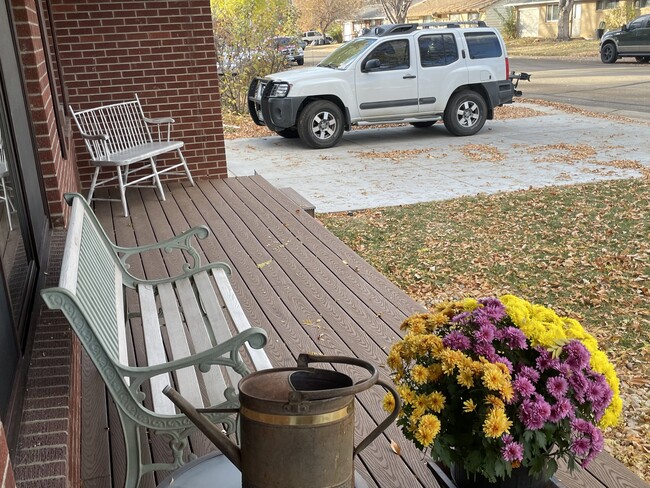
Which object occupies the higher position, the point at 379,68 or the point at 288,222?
the point at 379,68

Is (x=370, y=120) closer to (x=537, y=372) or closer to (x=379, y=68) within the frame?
(x=379, y=68)

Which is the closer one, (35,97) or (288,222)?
(35,97)

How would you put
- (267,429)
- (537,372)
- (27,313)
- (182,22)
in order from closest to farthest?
(267,429), (537,372), (27,313), (182,22)

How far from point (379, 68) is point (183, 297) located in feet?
29.8

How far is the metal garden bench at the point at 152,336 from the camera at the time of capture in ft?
7.09

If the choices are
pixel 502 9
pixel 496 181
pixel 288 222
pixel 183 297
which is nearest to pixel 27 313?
pixel 183 297

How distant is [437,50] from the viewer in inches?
468

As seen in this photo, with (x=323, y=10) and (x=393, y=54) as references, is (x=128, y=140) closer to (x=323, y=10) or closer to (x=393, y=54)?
(x=393, y=54)

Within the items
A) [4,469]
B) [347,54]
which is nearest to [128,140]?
[347,54]

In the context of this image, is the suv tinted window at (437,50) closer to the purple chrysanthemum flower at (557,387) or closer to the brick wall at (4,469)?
the purple chrysanthemum flower at (557,387)

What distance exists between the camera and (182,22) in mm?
7227

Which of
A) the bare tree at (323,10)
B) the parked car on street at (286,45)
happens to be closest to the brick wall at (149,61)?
the parked car on street at (286,45)

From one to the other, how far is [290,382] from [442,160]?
28.9 ft

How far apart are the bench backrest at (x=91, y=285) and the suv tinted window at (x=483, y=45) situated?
993cm
